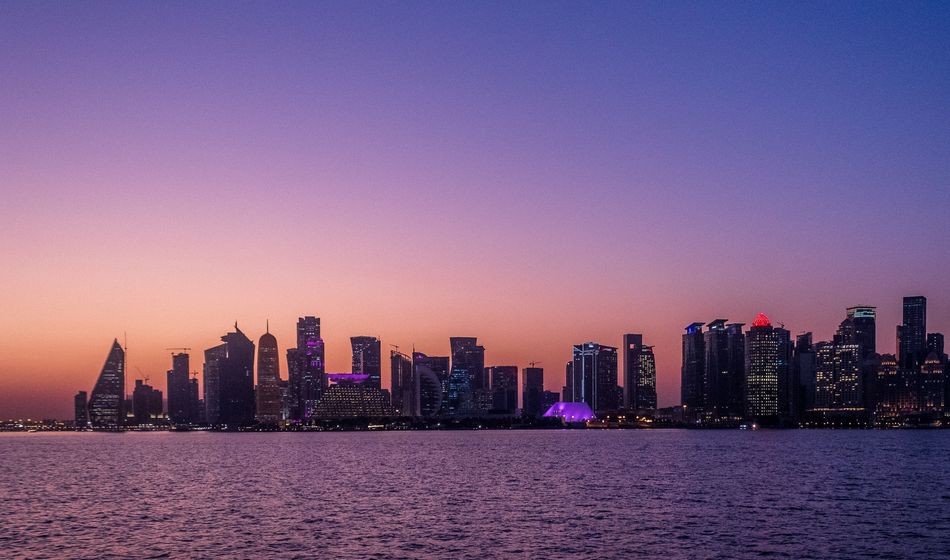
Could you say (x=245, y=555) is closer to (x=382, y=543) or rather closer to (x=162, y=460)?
(x=382, y=543)

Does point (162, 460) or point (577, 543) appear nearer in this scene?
point (577, 543)

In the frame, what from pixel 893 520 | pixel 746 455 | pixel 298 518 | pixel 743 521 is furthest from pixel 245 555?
pixel 746 455

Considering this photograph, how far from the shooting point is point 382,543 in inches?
2616

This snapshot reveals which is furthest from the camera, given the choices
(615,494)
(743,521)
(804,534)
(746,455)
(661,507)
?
(746,455)

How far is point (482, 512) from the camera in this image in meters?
84.9

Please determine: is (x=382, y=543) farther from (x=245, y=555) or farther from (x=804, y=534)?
(x=804, y=534)

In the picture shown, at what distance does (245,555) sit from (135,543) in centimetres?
1126

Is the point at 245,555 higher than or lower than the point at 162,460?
higher

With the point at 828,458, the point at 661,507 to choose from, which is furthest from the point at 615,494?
the point at 828,458

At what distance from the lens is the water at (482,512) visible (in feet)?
212

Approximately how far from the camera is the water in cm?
6475

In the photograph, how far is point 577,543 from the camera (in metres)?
66.3

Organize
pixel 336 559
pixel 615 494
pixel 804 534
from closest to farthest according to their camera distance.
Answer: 1. pixel 336 559
2. pixel 804 534
3. pixel 615 494

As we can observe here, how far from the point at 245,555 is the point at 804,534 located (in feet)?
143
